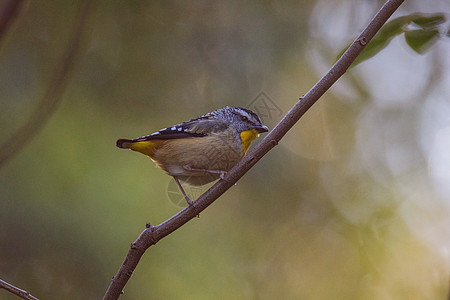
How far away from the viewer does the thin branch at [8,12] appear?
4.78ft

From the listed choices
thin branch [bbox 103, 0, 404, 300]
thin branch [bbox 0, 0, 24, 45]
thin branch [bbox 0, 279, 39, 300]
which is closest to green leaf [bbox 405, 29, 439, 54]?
thin branch [bbox 103, 0, 404, 300]

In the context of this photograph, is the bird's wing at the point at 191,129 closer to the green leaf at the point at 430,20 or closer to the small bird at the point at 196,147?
the small bird at the point at 196,147

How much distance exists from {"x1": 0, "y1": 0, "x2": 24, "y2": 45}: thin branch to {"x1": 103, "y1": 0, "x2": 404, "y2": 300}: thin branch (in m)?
1.63

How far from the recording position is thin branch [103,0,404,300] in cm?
268

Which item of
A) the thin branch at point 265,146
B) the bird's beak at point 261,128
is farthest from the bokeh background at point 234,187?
the thin branch at point 265,146

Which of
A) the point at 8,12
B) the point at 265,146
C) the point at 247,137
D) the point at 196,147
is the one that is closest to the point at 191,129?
the point at 196,147

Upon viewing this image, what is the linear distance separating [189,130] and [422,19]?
287 cm

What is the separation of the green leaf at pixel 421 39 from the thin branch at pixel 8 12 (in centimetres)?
180

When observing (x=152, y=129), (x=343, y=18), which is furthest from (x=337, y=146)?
(x=152, y=129)

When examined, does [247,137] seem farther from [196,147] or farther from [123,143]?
[123,143]

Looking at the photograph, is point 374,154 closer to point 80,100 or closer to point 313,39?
point 313,39

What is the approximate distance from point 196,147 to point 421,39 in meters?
2.66

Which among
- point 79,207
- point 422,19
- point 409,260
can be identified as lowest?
point 409,260

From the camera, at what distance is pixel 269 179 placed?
7742mm
